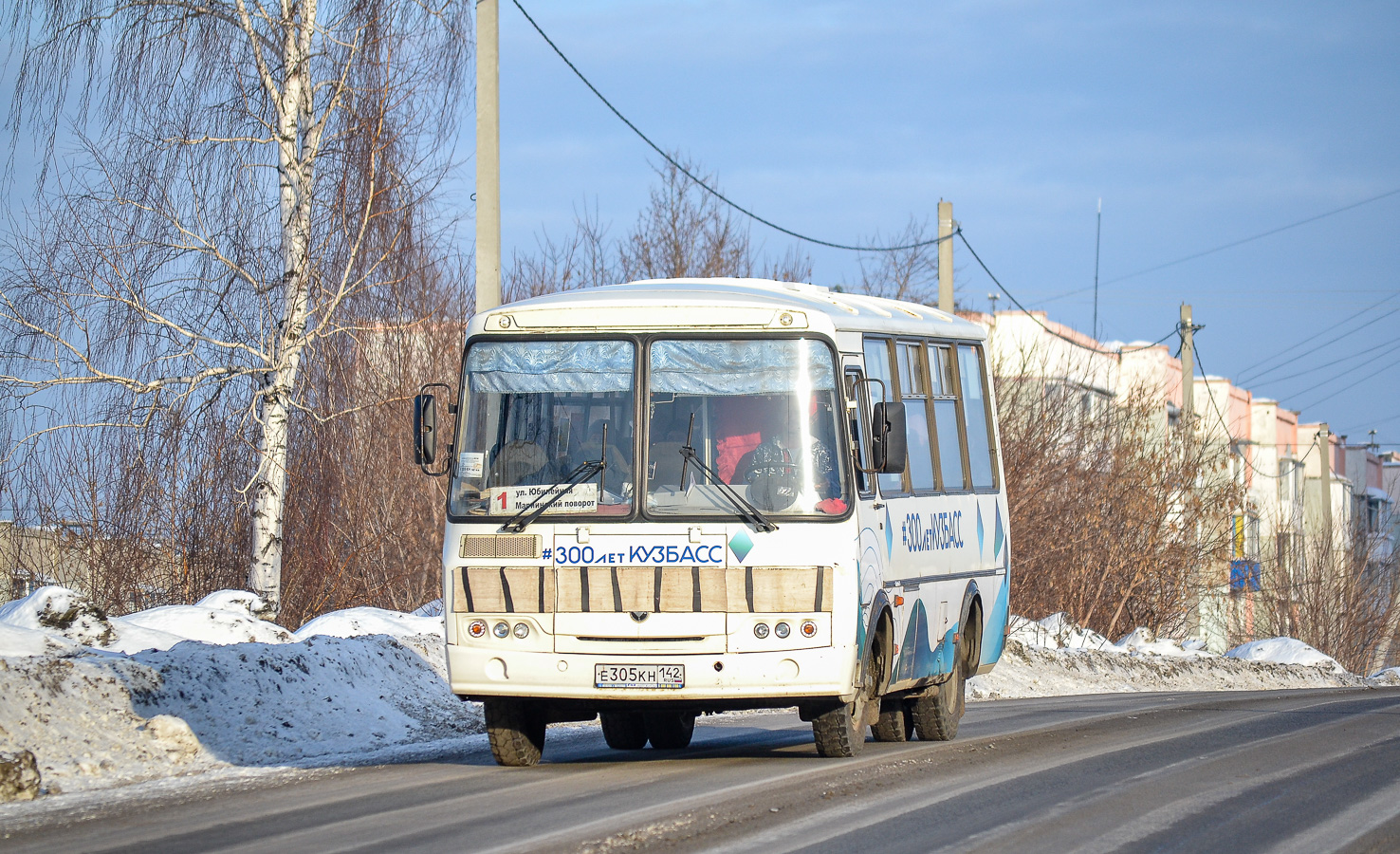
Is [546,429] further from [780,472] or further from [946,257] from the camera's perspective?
[946,257]

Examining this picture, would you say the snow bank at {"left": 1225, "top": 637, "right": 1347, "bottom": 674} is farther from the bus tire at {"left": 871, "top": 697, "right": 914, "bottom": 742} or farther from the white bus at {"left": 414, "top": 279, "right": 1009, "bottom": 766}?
the white bus at {"left": 414, "top": 279, "right": 1009, "bottom": 766}

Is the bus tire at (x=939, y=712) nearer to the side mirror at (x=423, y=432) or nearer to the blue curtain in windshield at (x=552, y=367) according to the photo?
the blue curtain in windshield at (x=552, y=367)

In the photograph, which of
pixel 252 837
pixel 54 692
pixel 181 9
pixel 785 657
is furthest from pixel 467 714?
pixel 181 9

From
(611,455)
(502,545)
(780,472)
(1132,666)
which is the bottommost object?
(1132,666)

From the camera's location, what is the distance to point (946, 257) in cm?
2945

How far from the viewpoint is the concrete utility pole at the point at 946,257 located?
95.0 feet

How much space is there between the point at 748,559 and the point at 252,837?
135 inches

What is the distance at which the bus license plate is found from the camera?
33.0 ft

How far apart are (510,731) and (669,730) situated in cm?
205

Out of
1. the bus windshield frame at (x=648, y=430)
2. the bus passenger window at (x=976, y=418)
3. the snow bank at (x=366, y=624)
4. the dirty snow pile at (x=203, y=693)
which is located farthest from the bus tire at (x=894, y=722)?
the snow bank at (x=366, y=624)

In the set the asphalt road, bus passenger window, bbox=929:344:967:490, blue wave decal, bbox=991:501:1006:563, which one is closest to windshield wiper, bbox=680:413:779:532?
the asphalt road

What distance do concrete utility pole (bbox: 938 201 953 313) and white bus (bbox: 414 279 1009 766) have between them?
1787 cm

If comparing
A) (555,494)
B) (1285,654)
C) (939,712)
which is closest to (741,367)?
(555,494)

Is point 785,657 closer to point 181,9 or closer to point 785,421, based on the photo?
point 785,421
